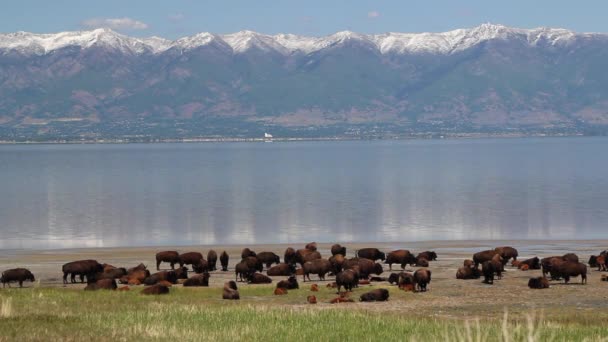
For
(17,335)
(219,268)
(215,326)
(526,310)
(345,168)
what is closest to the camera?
(17,335)

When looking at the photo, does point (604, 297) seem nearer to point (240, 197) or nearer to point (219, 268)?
point (219, 268)

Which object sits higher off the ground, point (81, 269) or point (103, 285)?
point (81, 269)

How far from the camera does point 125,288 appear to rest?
39031 millimetres

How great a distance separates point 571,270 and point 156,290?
55.5 feet

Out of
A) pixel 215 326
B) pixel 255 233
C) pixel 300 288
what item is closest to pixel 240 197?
pixel 255 233

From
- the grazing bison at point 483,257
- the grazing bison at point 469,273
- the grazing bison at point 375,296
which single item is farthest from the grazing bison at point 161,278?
the grazing bison at point 483,257

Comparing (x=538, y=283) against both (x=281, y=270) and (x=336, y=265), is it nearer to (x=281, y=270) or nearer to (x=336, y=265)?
(x=336, y=265)

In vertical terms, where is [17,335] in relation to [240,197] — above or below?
below

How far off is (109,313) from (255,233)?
49.3 metres

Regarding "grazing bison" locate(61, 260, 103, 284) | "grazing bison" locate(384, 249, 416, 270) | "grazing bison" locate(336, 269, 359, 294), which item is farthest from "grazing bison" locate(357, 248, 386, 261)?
"grazing bison" locate(61, 260, 103, 284)

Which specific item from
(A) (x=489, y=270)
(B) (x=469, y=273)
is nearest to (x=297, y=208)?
(B) (x=469, y=273)

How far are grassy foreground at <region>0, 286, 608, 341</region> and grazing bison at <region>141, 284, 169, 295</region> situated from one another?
18.0ft

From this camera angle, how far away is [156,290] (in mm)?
37062

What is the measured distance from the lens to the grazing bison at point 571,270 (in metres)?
40.9
